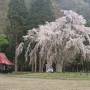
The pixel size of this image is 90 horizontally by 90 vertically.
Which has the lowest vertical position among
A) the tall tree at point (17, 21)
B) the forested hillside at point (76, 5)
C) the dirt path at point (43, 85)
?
the dirt path at point (43, 85)

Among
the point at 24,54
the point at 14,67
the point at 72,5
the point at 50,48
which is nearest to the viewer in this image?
the point at 50,48

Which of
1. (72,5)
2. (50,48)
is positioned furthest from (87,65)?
(72,5)

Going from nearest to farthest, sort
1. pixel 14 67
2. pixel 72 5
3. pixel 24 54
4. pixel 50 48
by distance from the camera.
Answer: pixel 50 48 → pixel 24 54 → pixel 14 67 → pixel 72 5

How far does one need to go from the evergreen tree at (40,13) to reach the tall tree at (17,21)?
3.40 ft

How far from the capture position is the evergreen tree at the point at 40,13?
52688mm

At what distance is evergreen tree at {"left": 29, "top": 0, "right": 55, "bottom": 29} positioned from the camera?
52.7 m

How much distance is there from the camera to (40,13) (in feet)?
175

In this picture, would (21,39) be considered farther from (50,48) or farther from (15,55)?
(50,48)

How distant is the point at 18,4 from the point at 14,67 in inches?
377

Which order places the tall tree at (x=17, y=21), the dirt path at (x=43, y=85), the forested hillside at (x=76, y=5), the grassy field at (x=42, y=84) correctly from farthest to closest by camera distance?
the forested hillside at (x=76, y=5)
the tall tree at (x=17, y=21)
the grassy field at (x=42, y=84)
the dirt path at (x=43, y=85)

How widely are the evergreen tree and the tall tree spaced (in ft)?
3.40

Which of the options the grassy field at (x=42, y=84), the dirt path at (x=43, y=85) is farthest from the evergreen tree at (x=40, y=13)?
the dirt path at (x=43, y=85)

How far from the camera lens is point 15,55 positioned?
5316cm

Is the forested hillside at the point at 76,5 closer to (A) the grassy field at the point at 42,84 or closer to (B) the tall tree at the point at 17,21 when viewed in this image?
(B) the tall tree at the point at 17,21
